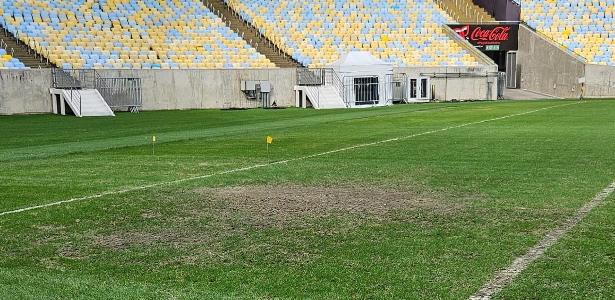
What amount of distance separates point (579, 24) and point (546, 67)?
4840mm

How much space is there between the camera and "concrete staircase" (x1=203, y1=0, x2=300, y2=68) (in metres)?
40.0

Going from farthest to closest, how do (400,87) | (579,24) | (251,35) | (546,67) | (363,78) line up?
(579,24)
(546,67)
(251,35)
(400,87)
(363,78)

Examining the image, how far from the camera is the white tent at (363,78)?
36.8 m

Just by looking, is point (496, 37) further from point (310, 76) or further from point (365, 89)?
point (310, 76)

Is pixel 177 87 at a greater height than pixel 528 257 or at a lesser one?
greater

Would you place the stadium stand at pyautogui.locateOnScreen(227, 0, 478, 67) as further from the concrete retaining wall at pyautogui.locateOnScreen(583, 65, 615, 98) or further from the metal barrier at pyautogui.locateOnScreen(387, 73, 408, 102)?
the concrete retaining wall at pyautogui.locateOnScreen(583, 65, 615, 98)

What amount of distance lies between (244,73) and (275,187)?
2628 centimetres

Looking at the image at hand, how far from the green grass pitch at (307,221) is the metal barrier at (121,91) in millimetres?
16114

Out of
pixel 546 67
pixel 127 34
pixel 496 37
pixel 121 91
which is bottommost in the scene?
pixel 121 91

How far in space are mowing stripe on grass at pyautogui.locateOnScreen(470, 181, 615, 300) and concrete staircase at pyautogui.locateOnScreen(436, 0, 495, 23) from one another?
141 feet

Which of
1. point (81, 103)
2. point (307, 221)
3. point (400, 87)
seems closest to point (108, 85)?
point (81, 103)

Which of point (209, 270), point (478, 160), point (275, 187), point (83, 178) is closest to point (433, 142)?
point (478, 160)

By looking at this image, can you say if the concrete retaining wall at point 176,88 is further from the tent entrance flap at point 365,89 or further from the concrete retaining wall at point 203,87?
the tent entrance flap at point 365,89

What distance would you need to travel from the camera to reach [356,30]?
44.7 metres
